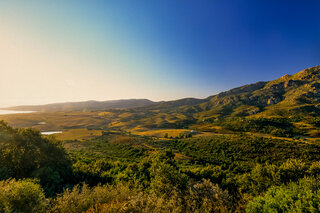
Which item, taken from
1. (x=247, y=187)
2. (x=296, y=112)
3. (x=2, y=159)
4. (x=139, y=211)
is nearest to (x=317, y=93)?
(x=296, y=112)

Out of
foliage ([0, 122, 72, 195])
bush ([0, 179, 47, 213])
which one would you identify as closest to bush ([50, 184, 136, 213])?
bush ([0, 179, 47, 213])

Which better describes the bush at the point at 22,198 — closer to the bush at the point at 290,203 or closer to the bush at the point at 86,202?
the bush at the point at 86,202

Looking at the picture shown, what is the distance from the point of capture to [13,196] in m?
7.28

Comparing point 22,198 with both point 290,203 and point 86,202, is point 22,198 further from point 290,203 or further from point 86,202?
point 290,203

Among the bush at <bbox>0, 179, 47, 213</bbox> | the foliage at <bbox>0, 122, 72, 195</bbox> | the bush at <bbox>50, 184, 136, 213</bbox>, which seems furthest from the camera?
the foliage at <bbox>0, 122, 72, 195</bbox>

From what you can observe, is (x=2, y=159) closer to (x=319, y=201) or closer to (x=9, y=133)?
(x=9, y=133)

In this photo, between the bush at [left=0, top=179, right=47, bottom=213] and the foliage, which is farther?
the foliage

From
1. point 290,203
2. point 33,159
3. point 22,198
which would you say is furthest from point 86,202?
point 33,159

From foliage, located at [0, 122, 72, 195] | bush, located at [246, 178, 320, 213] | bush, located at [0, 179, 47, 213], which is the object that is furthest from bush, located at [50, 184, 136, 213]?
bush, located at [246, 178, 320, 213]

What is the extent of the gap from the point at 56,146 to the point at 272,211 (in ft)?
99.3

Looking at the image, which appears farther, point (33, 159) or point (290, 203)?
point (33, 159)

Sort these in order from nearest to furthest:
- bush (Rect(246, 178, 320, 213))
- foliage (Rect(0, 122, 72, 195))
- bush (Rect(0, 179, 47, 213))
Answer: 1. bush (Rect(0, 179, 47, 213))
2. bush (Rect(246, 178, 320, 213))
3. foliage (Rect(0, 122, 72, 195))

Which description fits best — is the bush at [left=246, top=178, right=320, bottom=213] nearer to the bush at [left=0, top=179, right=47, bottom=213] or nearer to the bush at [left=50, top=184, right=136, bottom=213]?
the bush at [left=50, top=184, right=136, bottom=213]

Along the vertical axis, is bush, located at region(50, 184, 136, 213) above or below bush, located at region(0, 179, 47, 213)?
below
